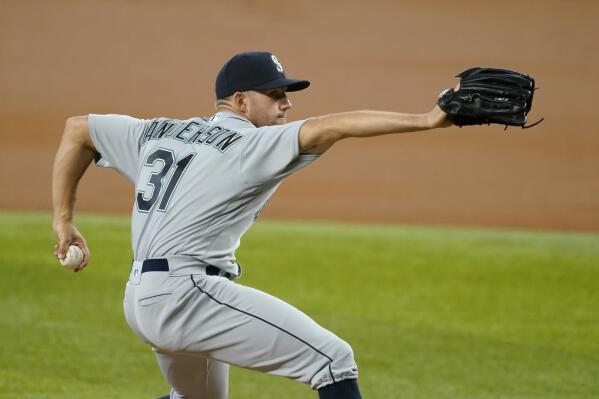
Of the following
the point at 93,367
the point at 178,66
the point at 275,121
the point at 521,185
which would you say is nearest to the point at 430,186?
the point at 521,185

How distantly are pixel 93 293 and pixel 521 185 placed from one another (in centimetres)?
941

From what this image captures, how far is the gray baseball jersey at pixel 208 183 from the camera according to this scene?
11.1ft

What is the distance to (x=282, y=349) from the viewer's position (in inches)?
130

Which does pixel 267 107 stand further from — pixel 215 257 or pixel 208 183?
pixel 215 257

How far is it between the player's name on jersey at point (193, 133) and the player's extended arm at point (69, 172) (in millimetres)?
284

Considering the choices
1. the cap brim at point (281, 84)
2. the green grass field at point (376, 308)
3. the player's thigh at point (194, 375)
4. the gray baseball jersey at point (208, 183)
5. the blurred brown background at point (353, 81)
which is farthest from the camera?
the blurred brown background at point (353, 81)

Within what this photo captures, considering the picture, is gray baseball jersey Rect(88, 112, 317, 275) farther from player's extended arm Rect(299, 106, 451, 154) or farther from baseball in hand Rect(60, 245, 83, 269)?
baseball in hand Rect(60, 245, 83, 269)

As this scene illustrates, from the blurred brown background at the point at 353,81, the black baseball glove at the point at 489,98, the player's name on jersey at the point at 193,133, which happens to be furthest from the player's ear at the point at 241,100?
the blurred brown background at the point at 353,81

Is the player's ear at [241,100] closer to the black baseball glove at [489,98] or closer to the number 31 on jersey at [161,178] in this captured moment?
the number 31 on jersey at [161,178]

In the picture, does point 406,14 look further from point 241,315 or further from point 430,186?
point 241,315

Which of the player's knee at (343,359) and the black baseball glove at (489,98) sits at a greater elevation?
the black baseball glove at (489,98)

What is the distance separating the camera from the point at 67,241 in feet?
12.8

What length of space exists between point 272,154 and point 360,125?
364 mm

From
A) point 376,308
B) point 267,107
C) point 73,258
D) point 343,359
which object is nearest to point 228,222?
point 267,107
